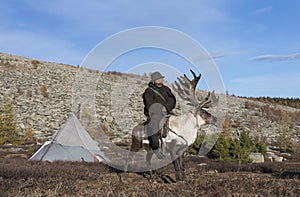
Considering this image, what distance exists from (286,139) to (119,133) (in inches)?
441

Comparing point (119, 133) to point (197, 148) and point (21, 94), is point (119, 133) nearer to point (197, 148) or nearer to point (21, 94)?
point (197, 148)

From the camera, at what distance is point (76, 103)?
30922 mm

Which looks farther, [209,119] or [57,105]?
[57,105]

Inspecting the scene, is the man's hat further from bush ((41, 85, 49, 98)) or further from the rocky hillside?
bush ((41, 85, 49, 98))

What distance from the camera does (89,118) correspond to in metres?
28.3

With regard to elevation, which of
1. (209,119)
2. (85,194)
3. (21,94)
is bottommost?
(85,194)

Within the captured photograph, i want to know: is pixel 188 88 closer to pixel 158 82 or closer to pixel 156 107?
pixel 158 82

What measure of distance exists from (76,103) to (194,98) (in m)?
21.3

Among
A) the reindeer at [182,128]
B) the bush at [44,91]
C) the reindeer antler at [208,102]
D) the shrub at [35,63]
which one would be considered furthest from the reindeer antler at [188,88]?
the shrub at [35,63]

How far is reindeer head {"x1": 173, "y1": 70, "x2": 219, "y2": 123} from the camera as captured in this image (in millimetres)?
10484

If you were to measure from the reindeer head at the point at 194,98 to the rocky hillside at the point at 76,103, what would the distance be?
1218 centimetres

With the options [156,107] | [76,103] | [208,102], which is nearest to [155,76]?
[156,107]

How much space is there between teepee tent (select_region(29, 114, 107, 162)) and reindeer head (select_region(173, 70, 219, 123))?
515cm

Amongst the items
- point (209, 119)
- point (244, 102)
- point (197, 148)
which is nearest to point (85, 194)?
point (209, 119)
